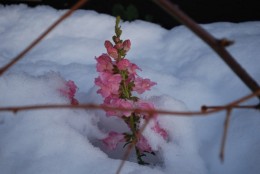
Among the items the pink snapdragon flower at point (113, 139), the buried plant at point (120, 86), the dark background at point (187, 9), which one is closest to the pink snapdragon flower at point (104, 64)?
the buried plant at point (120, 86)

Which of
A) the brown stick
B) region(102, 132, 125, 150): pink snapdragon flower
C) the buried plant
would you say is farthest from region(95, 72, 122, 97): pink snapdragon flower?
the brown stick

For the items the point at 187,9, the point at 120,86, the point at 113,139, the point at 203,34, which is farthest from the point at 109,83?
the point at 187,9

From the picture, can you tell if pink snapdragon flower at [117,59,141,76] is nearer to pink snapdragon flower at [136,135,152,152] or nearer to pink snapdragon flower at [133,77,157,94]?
pink snapdragon flower at [133,77,157,94]

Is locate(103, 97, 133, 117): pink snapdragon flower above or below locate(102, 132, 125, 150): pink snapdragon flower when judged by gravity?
above

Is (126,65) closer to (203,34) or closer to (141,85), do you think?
(141,85)

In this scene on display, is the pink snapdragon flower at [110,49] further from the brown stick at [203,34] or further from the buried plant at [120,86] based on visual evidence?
the brown stick at [203,34]

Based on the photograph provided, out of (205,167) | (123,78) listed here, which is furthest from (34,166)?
(205,167)
